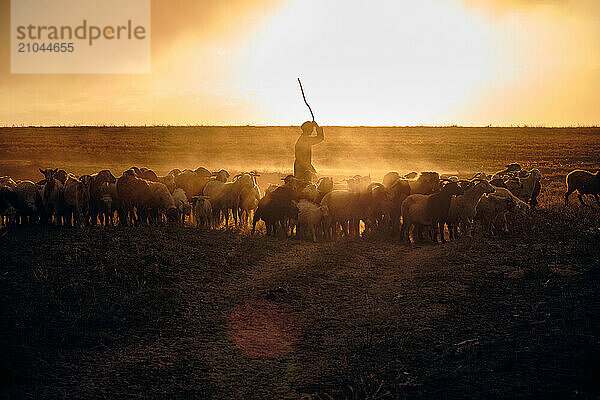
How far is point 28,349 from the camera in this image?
765 centimetres

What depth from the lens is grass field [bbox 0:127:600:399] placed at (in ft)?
22.2

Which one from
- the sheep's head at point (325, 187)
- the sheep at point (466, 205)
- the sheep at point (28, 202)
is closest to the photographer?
the sheep at point (466, 205)

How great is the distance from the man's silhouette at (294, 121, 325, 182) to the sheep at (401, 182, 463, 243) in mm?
4292

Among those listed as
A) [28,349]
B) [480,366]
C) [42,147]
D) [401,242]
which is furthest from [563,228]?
[42,147]

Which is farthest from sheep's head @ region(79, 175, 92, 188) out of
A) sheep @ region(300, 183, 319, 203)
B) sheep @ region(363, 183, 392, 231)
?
sheep @ region(363, 183, 392, 231)

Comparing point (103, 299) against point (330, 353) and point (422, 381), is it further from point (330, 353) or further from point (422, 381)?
point (422, 381)

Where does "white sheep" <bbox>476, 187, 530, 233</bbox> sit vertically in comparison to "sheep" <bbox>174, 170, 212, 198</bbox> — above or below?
below

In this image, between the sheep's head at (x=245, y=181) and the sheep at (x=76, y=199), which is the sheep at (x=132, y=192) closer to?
the sheep at (x=76, y=199)

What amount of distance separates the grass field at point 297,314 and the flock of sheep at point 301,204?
0.83 m

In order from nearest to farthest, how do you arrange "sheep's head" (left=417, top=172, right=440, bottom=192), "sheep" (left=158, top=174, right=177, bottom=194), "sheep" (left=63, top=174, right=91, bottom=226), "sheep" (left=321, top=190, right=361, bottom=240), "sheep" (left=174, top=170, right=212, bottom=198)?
"sheep" (left=63, top=174, right=91, bottom=226) → "sheep" (left=321, top=190, right=361, bottom=240) → "sheep's head" (left=417, top=172, right=440, bottom=192) → "sheep" (left=158, top=174, right=177, bottom=194) → "sheep" (left=174, top=170, right=212, bottom=198)

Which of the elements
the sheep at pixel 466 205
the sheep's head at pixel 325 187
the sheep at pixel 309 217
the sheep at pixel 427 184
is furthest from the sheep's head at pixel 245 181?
the sheep at pixel 466 205

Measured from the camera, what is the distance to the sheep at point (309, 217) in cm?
1528

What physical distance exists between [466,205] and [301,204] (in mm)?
4396

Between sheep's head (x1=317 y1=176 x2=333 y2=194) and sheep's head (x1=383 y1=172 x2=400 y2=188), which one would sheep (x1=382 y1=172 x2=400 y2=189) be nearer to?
sheep's head (x1=383 y1=172 x2=400 y2=188)
